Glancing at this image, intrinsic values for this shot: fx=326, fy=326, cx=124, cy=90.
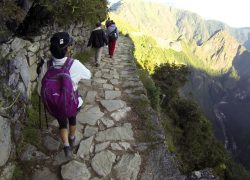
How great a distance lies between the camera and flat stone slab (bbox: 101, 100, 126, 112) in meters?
8.33

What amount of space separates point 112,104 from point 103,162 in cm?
268

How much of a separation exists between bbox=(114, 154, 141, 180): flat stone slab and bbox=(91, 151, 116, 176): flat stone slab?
148 mm

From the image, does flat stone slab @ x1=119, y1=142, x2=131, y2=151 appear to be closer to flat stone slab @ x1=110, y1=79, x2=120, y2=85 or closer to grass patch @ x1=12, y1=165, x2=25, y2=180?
grass patch @ x1=12, y1=165, x2=25, y2=180

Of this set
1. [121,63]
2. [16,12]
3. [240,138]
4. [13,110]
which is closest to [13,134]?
[13,110]

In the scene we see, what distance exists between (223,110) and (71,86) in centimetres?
18227

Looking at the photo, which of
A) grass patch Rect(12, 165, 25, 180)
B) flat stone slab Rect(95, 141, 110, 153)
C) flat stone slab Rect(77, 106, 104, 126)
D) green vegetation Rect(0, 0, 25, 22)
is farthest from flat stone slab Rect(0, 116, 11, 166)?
flat stone slab Rect(77, 106, 104, 126)

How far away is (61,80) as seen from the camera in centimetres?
543

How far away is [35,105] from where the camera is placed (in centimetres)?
766

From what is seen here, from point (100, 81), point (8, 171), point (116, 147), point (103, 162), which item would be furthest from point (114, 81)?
point (8, 171)

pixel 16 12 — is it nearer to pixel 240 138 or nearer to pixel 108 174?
pixel 108 174

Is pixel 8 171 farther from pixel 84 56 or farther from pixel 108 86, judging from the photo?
pixel 84 56

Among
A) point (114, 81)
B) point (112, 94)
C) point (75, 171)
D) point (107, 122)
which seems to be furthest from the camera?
point (114, 81)

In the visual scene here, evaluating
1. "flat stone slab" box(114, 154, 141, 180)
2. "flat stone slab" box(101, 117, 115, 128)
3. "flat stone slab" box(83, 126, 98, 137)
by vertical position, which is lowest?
"flat stone slab" box(114, 154, 141, 180)

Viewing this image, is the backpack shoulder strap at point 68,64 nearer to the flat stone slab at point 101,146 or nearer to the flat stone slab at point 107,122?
the flat stone slab at point 101,146
